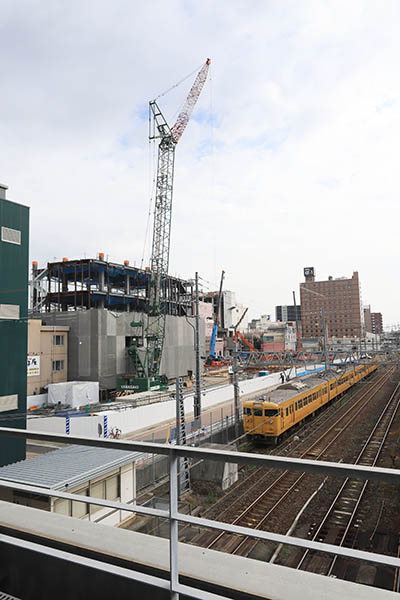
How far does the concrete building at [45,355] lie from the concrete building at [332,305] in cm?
9860

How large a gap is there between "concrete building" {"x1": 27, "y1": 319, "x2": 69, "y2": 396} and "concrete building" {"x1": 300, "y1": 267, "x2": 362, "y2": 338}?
98.6 m

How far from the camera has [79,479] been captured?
9.52 m

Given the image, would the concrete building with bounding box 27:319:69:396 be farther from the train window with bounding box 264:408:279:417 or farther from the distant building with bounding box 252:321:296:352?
the distant building with bounding box 252:321:296:352

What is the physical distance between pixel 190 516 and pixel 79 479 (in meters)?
9.01

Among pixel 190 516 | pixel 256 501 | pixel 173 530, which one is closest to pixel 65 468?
pixel 256 501

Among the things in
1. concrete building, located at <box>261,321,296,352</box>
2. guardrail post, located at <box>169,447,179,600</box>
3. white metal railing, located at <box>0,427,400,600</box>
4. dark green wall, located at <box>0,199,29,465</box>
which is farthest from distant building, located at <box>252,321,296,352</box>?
guardrail post, located at <box>169,447,179,600</box>

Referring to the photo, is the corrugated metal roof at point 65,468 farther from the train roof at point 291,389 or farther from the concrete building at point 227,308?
the concrete building at point 227,308

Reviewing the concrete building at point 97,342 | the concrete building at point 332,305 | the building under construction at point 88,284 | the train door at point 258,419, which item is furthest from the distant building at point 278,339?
the train door at point 258,419

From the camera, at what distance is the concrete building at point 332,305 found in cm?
12388

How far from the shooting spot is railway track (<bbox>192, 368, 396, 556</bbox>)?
10117mm

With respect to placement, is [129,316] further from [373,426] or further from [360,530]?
[360,530]

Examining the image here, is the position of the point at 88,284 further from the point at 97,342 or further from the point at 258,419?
the point at 258,419

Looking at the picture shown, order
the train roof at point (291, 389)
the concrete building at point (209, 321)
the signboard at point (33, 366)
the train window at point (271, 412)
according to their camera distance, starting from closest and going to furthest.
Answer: the train window at point (271, 412) < the train roof at point (291, 389) < the signboard at point (33, 366) < the concrete building at point (209, 321)

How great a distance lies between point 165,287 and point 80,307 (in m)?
12.0
